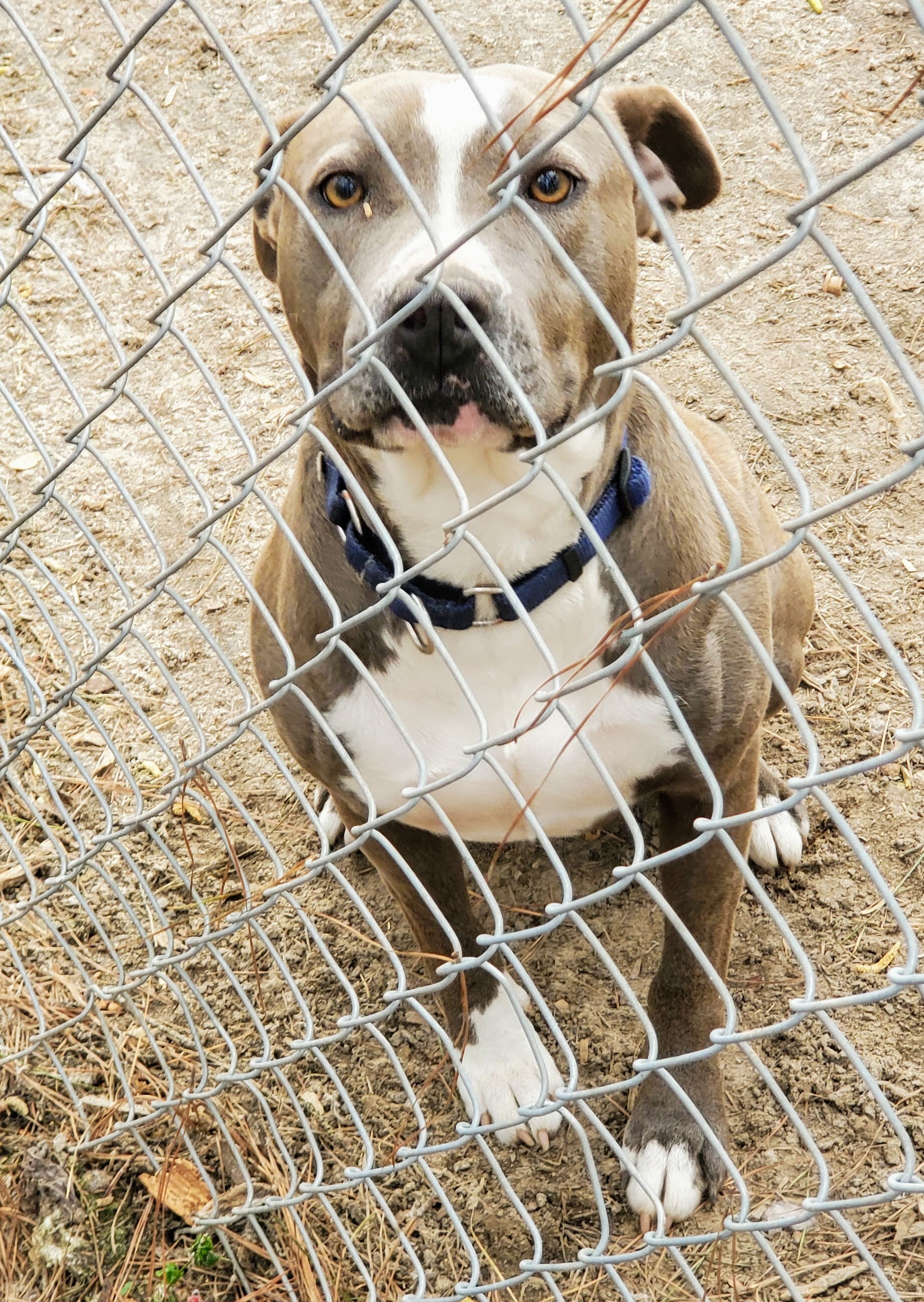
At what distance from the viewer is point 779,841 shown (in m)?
2.84

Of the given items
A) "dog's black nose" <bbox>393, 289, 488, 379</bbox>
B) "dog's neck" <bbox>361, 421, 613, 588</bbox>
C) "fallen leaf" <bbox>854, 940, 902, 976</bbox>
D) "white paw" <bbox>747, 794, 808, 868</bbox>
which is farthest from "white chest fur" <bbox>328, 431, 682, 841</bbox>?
"fallen leaf" <bbox>854, 940, 902, 976</bbox>

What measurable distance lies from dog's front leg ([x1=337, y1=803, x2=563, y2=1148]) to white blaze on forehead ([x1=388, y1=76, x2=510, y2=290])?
118 centimetres

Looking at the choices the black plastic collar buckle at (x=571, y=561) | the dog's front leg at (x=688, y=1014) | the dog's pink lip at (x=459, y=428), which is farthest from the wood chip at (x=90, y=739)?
the dog's pink lip at (x=459, y=428)

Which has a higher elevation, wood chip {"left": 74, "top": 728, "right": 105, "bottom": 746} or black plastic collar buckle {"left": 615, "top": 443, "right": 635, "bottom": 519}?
black plastic collar buckle {"left": 615, "top": 443, "right": 635, "bottom": 519}

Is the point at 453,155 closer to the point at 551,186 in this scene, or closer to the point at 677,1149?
the point at 551,186

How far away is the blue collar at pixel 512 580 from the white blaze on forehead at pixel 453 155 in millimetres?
512

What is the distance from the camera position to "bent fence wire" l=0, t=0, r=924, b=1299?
6.10 ft

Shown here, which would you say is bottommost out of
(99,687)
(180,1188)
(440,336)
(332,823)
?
(180,1188)

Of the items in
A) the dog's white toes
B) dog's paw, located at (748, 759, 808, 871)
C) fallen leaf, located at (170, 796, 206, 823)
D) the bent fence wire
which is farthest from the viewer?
fallen leaf, located at (170, 796, 206, 823)

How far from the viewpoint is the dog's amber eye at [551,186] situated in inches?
73.3

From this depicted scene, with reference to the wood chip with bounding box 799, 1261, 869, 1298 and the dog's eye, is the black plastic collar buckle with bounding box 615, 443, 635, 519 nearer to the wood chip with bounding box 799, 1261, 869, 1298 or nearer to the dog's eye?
the dog's eye

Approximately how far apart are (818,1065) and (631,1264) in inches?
22.6

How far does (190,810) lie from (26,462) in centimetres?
156

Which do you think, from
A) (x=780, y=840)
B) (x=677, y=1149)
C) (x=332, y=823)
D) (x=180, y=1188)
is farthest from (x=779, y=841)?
(x=180, y=1188)
